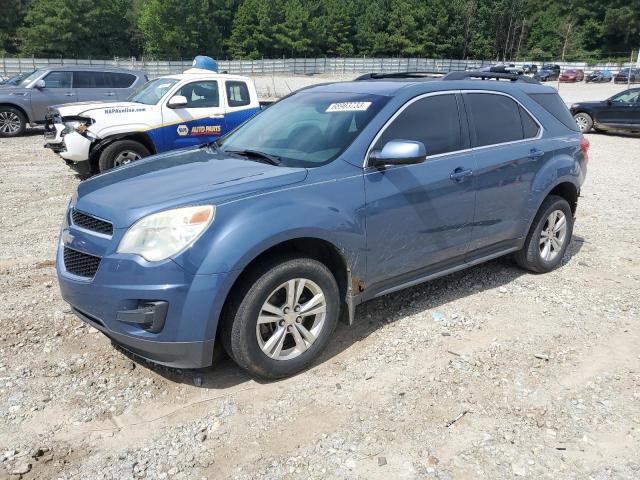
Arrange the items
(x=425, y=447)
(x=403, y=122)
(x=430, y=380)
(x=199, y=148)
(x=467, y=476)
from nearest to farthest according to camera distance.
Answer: (x=467, y=476), (x=425, y=447), (x=430, y=380), (x=403, y=122), (x=199, y=148)

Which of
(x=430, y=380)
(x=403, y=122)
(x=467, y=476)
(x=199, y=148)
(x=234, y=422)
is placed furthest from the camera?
(x=199, y=148)

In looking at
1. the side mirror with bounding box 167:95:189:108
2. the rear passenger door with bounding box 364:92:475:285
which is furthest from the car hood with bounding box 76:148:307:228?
the side mirror with bounding box 167:95:189:108

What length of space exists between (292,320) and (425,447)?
1051mm

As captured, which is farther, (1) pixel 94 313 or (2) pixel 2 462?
(1) pixel 94 313

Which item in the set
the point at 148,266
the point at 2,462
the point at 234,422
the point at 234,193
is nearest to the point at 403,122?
the point at 234,193

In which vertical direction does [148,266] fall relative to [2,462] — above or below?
above

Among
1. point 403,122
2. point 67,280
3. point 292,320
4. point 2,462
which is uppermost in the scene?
point 403,122

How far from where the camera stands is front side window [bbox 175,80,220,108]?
368 inches

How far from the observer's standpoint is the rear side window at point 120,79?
575 inches

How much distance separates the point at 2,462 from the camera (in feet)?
8.95

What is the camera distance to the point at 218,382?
346 centimetres

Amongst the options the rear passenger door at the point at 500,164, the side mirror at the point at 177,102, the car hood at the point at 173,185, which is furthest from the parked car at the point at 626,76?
the car hood at the point at 173,185

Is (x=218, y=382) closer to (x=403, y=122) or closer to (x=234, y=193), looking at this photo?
(x=234, y=193)

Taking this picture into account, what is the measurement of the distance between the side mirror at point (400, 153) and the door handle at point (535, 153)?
1.65 meters
